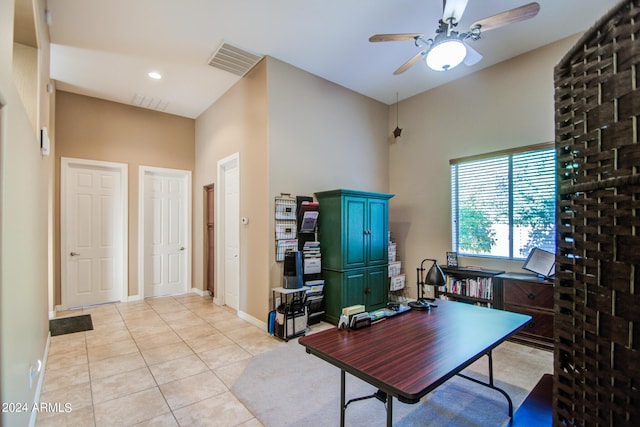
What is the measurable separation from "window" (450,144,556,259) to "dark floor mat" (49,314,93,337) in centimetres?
530

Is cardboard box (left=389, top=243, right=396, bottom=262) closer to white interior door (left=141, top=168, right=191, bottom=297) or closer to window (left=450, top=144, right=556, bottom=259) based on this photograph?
window (left=450, top=144, right=556, bottom=259)

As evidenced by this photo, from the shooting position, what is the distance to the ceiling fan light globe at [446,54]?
2.61 meters

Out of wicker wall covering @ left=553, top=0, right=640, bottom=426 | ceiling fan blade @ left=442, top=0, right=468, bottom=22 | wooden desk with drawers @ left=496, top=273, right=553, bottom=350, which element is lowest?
wooden desk with drawers @ left=496, top=273, right=553, bottom=350

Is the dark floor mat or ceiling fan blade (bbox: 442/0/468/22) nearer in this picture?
ceiling fan blade (bbox: 442/0/468/22)

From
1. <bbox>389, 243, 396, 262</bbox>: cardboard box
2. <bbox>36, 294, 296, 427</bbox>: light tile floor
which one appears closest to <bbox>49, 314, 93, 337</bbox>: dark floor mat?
<bbox>36, 294, 296, 427</bbox>: light tile floor

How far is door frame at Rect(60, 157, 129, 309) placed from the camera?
4785mm

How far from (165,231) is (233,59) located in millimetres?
3456

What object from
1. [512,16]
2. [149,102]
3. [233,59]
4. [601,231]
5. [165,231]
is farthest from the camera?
[165,231]

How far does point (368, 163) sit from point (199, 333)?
3617 mm

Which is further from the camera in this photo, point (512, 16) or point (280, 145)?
point (280, 145)

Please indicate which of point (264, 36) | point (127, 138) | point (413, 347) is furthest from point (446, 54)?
point (127, 138)

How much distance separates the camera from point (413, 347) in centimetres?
171

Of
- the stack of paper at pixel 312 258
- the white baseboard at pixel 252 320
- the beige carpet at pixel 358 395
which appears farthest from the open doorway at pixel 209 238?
the beige carpet at pixel 358 395

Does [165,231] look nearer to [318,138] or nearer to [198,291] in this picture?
[198,291]
